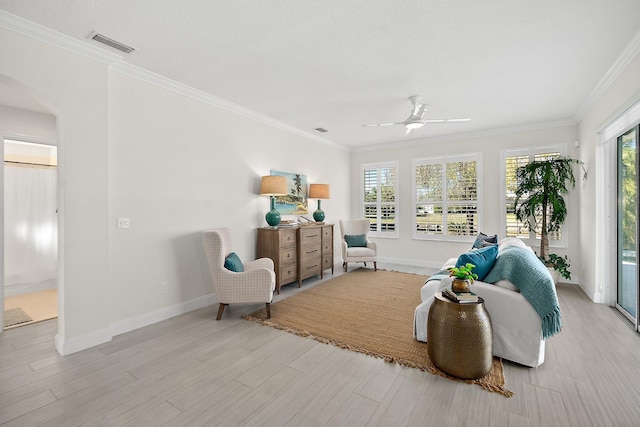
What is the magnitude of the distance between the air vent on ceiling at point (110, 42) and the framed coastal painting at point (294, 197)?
250cm

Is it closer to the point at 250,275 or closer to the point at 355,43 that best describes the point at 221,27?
the point at 355,43

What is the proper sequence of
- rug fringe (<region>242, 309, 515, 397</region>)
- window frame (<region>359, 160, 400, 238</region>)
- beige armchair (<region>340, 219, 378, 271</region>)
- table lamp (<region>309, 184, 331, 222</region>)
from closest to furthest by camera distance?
rug fringe (<region>242, 309, 515, 397</region>) < table lamp (<region>309, 184, 331, 222</region>) < beige armchair (<region>340, 219, 378, 271</region>) < window frame (<region>359, 160, 400, 238</region>)

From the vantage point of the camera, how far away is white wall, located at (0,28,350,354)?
2543 mm

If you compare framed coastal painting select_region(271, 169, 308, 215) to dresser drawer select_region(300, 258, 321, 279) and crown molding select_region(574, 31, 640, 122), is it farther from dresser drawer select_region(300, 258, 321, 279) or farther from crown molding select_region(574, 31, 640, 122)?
crown molding select_region(574, 31, 640, 122)

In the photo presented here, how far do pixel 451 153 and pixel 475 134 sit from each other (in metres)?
0.52

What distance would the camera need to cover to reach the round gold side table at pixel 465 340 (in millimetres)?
2096

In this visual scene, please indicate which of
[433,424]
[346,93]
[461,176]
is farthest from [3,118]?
[461,176]

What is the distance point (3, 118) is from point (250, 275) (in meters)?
3.30

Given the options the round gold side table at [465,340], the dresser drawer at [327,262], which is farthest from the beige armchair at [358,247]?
the round gold side table at [465,340]

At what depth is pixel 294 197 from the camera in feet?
17.4

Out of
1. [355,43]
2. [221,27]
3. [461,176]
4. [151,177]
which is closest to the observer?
[221,27]

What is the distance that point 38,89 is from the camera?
2.40 m

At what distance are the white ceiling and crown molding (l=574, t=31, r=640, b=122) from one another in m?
0.05

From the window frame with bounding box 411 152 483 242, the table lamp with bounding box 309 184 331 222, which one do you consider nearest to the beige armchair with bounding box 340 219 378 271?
the table lamp with bounding box 309 184 331 222
